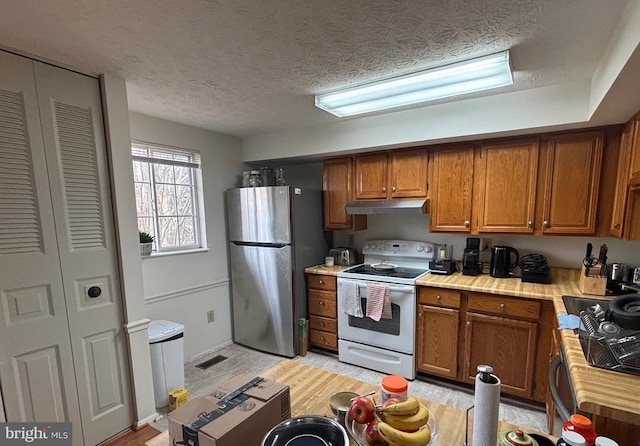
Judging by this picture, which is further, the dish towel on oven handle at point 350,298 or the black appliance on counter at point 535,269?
the dish towel on oven handle at point 350,298

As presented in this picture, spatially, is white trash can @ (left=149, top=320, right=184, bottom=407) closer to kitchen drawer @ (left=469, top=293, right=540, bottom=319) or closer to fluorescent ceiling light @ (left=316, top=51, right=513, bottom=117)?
fluorescent ceiling light @ (left=316, top=51, right=513, bottom=117)

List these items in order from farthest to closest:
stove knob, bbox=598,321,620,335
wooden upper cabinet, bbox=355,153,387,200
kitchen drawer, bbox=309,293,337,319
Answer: kitchen drawer, bbox=309,293,337,319 < wooden upper cabinet, bbox=355,153,387,200 < stove knob, bbox=598,321,620,335

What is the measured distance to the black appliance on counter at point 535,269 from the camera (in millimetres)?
→ 2270

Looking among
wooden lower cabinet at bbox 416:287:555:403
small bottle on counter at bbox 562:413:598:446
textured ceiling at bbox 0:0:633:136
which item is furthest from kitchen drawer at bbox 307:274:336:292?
small bottle on counter at bbox 562:413:598:446

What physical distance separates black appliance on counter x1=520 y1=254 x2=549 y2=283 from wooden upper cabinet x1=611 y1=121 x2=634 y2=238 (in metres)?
0.46

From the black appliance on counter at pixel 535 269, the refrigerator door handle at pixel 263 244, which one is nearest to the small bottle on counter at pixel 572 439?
the black appliance on counter at pixel 535 269

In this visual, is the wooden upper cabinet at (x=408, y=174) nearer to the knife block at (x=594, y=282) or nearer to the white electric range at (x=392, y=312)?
the white electric range at (x=392, y=312)

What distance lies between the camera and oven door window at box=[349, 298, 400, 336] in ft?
8.37

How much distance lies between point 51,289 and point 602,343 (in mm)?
2769

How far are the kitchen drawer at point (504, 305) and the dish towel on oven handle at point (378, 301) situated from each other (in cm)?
65

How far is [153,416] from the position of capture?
203cm

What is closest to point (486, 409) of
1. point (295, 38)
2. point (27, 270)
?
point (295, 38)

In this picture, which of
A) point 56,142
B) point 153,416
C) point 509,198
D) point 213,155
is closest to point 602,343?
point 509,198

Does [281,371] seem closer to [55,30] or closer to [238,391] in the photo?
[238,391]
